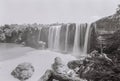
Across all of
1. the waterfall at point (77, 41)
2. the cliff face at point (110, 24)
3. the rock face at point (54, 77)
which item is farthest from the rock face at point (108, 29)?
the rock face at point (54, 77)

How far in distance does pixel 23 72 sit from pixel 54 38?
22.3ft

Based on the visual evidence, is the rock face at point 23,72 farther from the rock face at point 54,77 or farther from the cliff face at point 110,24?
the cliff face at point 110,24

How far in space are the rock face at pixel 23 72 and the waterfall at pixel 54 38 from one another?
5.76 metres

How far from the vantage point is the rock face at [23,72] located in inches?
321

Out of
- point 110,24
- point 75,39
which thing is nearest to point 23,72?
point 110,24

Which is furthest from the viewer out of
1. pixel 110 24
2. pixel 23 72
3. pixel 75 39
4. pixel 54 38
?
pixel 54 38

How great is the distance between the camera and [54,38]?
14719 millimetres

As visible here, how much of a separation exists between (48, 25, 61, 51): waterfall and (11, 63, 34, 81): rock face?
5758 millimetres

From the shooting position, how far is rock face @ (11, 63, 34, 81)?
8164 millimetres

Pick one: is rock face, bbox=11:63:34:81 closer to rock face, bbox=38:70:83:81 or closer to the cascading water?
rock face, bbox=38:70:83:81

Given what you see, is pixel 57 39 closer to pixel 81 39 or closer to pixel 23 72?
pixel 81 39

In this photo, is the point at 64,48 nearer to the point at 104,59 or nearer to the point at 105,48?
the point at 105,48

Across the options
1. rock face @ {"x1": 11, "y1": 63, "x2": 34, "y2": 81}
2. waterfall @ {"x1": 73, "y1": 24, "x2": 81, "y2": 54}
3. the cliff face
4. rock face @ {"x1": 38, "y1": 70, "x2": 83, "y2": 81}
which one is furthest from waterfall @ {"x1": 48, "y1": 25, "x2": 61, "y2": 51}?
rock face @ {"x1": 38, "y1": 70, "x2": 83, "y2": 81}

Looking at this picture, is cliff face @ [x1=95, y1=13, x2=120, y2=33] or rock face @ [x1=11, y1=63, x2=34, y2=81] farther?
cliff face @ [x1=95, y1=13, x2=120, y2=33]
